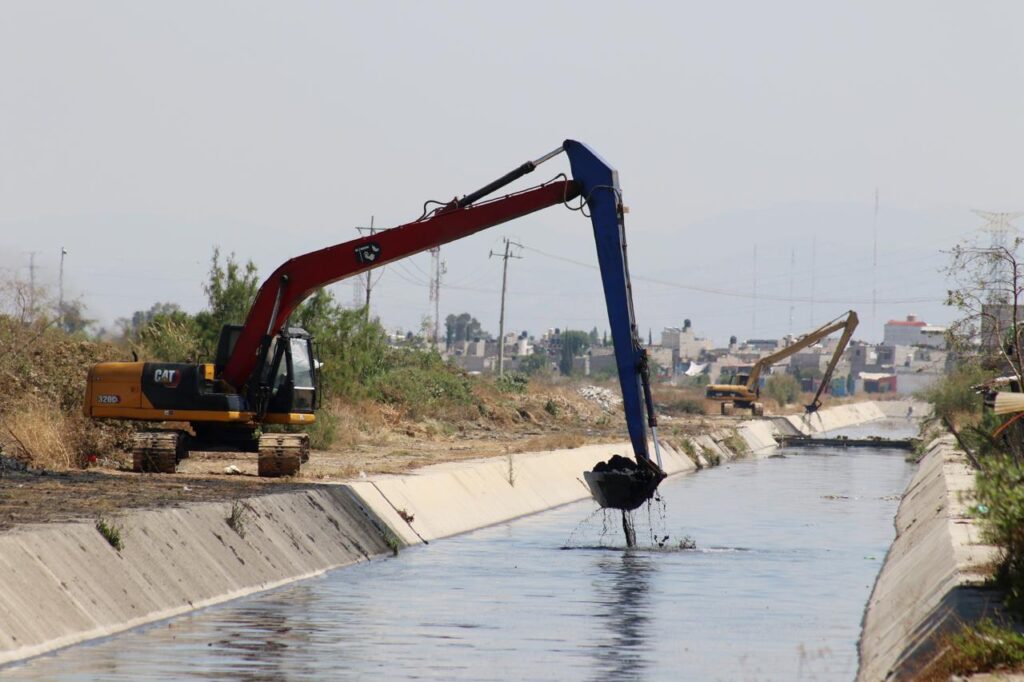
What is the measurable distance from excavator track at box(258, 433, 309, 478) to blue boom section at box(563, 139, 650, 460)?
23.7 ft

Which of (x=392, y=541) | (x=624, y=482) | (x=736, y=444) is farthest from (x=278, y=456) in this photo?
(x=736, y=444)

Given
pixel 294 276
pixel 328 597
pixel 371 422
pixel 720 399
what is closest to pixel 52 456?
pixel 294 276

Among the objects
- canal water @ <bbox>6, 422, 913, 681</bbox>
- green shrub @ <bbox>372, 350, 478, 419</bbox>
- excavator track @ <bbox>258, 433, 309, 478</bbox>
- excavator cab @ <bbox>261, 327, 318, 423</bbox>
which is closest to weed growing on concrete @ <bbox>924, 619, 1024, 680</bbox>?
canal water @ <bbox>6, 422, 913, 681</bbox>

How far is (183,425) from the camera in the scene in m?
37.8

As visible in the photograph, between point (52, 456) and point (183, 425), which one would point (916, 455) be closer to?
point (183, 425)

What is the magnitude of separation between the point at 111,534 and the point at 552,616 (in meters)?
5.11

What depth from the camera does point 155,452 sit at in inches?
1250

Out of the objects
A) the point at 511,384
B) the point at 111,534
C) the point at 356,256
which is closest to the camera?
the point at 111,534

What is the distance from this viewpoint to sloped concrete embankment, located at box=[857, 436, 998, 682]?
51.2 ft

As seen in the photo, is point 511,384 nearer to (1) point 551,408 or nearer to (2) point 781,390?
(1) point 551,408

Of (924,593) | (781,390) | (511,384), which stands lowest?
(924,593)

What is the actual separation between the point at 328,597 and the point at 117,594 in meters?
3.59

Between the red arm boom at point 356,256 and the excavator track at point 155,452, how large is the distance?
152 cm

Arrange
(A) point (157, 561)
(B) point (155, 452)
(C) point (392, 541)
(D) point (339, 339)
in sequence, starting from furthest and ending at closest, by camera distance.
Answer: (D) point (339, 339) < (B) point (155, 452) < (C) point (392, 541) < (A) point (157, 561)
